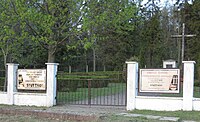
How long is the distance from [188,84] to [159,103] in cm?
115

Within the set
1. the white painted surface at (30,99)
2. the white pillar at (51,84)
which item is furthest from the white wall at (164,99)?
the white painted surface at (30,99)

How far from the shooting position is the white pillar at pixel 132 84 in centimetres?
1033

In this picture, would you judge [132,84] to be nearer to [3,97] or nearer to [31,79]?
[31,79]

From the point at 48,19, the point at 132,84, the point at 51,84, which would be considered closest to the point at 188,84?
the point at 132,84

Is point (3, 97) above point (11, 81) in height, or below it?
below

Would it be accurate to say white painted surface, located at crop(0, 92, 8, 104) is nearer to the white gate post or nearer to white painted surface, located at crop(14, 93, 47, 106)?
the white gate post

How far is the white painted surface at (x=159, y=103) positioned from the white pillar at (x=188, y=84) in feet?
0.64

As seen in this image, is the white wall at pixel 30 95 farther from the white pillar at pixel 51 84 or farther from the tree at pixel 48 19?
the tree at pixel 48 19

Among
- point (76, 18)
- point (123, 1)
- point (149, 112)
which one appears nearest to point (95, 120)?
point (149, 112)

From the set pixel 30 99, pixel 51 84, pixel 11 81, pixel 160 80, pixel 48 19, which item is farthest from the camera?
pixel 48 19

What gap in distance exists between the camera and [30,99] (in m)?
11.6

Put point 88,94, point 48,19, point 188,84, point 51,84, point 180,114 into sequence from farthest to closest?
point 48,19 → point 88,94 → point 51,84 → point 188,84 → point 180,114

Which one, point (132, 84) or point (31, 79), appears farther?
point (31, 79)

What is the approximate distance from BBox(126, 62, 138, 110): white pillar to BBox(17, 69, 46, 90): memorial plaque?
3328 millimetres
